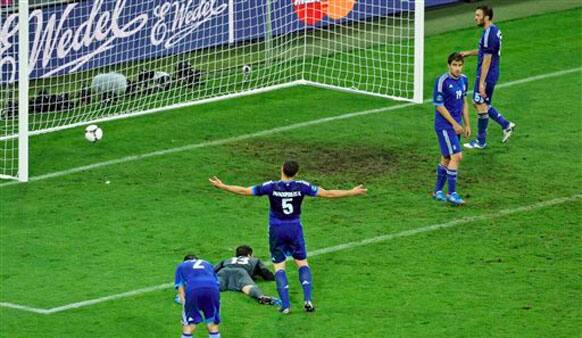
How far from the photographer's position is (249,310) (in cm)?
1978

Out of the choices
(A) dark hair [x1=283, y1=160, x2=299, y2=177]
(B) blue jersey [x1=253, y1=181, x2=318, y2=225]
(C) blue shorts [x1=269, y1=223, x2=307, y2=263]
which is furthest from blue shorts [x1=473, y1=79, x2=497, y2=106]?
(A) dark hair [x1=283, y1=160, x2=299, y2=177]

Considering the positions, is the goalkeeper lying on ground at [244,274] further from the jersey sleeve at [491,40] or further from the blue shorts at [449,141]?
the jersey sleeve at [491,40]

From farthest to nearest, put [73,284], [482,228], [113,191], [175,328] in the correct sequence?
[113,191]
[482,228]
[73,284]
[175,328]

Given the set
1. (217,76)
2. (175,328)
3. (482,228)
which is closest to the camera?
(175,328)

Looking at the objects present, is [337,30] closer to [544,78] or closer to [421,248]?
[544,78]

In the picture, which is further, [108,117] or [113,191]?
[108,117]

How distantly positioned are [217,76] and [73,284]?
900cm

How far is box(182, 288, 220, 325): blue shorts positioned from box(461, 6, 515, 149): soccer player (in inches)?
334

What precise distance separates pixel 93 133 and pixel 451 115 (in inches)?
229

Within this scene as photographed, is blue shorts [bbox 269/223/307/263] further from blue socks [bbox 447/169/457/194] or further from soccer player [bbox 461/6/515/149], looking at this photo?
soccer player [bbox 461/6/515/149]

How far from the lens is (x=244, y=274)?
20359 mm

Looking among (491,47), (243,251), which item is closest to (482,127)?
(491,47)

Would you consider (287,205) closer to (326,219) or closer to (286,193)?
(286,193)

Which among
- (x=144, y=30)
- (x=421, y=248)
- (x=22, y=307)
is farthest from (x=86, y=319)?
(x=144, y=30)
